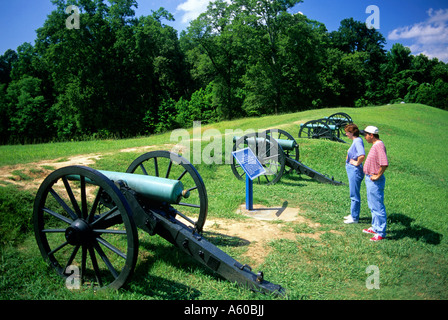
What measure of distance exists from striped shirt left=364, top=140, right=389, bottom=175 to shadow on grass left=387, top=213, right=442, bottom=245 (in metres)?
1.14

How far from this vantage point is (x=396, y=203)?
6531 millimetres

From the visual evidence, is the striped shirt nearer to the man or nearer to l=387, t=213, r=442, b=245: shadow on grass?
the man

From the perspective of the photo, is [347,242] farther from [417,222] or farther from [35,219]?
[35,219]

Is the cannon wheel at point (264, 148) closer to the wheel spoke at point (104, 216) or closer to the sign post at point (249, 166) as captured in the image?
the sign post at point (249, 166)

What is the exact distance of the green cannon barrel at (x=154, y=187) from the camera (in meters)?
3.38

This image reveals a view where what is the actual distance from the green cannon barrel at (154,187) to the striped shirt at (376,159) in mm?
2824

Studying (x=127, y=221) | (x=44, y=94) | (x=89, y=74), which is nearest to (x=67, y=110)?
(x=89, y=74)

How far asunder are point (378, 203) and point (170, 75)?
1506 inches

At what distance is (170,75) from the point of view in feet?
130

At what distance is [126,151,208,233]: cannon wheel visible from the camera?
157 inches

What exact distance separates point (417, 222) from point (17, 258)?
6281mm

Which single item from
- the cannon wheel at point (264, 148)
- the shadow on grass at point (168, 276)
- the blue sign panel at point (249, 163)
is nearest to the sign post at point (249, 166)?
the blue sign panel at point (249, 163)

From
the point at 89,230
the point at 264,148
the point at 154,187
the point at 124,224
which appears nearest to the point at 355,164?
the point at 264,148
